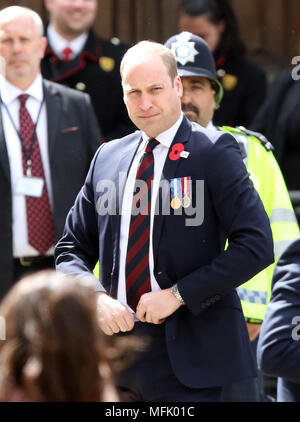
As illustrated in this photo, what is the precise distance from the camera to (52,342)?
2354 millimetres

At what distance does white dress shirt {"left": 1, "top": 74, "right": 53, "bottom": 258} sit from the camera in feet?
17.5

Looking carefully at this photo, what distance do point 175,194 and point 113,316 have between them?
49cm

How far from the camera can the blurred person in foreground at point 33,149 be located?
5328 mm

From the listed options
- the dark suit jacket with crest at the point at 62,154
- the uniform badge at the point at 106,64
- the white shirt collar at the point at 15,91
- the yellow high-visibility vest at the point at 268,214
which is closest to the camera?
the yellow high-visibility vest at the point at 268,214

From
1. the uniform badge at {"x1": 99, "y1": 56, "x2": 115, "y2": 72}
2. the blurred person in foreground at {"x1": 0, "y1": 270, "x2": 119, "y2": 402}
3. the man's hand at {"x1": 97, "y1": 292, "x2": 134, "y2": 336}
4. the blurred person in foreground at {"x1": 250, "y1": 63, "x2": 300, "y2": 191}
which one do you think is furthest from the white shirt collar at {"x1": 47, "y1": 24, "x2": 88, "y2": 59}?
the blurred person in foreground at {"x1": 0, "y1": 270, "x2": 119, "y2": 402}

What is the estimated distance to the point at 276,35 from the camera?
775 centimetres

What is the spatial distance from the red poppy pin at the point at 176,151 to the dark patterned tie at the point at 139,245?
9 cm

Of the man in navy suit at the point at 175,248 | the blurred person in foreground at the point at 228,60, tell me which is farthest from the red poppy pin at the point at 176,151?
the blurred person in foreground at the point at 228,60

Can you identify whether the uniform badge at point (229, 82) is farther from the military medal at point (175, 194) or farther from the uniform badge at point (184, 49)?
the military medal at point (175, 194)

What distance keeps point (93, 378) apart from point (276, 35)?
222 inches

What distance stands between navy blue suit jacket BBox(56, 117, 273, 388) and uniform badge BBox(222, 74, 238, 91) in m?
2.55

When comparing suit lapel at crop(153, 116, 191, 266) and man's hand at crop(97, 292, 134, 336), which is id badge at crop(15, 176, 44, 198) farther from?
man's hand at crop(97, 292, 134, 336)

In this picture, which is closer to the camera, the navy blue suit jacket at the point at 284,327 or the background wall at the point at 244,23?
the navy blue suit jacket at the point at 284,327

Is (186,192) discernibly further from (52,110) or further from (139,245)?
(52,110)
